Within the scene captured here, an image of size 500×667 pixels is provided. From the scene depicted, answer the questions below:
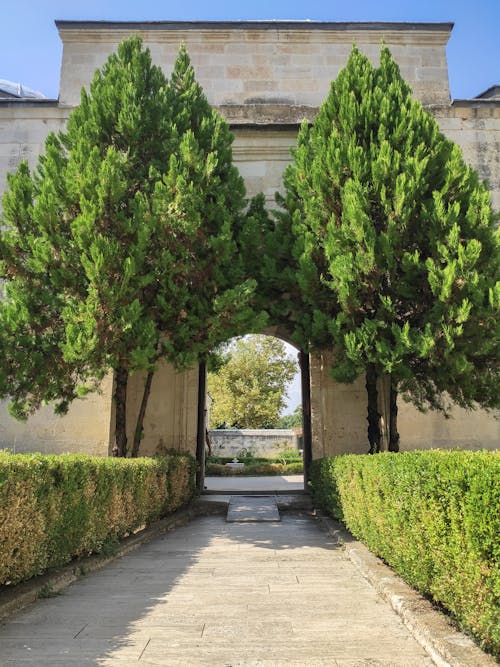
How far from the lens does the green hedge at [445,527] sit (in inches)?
102

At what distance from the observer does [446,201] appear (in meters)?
7.39

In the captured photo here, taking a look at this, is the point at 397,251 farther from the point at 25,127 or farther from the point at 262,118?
the point at 25,127

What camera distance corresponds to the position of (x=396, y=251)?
7.27m

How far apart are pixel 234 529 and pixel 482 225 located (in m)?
5.75

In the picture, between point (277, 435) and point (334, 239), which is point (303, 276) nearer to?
point (334, 239)

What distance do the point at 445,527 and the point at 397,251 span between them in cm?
489

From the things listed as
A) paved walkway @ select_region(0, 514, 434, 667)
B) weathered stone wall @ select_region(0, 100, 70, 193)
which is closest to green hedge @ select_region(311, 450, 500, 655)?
paved walkway @ select_region(0, 514, 434, 667)

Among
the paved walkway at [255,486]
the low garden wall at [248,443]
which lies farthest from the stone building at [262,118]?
the low garden wall at [248,443]

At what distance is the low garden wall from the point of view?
2717cm

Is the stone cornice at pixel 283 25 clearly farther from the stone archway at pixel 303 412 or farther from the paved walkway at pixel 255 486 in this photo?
the paved walkway at pixel 255 486

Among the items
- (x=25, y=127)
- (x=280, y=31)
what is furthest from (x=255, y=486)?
(x=280, y=31)

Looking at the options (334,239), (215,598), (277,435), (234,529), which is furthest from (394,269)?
(277,435)

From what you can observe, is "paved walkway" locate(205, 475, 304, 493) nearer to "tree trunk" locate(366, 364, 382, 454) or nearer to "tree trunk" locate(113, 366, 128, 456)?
"tree trunk" locate(366, 364, 382, 454)

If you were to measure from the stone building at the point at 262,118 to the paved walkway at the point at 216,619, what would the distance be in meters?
4.49
